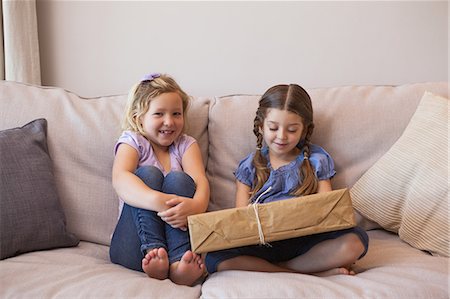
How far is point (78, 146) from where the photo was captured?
1877 mm

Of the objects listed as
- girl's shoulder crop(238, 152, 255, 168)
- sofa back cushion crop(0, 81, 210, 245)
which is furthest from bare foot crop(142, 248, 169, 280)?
girl's shoulder crop(238, 152, 255, 168)

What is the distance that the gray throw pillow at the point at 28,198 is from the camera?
1.62 m

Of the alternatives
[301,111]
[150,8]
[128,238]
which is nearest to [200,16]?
[150,8]

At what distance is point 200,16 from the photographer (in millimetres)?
2322

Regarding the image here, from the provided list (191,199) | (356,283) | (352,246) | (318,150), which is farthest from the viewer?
(318,150)

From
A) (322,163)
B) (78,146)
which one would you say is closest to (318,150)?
(322,163)

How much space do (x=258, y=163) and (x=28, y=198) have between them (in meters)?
0.73

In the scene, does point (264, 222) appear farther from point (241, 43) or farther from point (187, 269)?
point (241, 43)

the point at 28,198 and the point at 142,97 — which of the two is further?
the point at 142,97

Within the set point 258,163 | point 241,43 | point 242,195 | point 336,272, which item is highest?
point 241,43

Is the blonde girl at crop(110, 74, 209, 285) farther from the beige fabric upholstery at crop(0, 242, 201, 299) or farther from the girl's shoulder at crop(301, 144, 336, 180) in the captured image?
the girl's shoulder at crop(301, 144, 336, 180)

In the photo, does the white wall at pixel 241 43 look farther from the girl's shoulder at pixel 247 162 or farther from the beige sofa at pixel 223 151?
the girl's shoulder at pixel 247 162

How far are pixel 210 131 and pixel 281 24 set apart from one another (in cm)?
63

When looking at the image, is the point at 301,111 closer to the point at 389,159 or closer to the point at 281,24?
the point at 389,159
